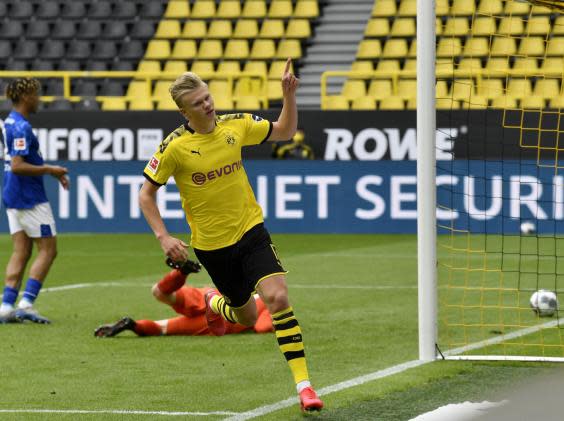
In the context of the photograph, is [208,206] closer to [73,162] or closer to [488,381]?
[488,381]

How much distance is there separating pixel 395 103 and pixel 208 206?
17.0 meters

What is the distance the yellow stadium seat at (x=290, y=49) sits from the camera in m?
26.2

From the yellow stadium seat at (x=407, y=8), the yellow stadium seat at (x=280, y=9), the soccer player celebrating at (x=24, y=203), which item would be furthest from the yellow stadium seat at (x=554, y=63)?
the soccer player celebrating at (x=24, y=203)

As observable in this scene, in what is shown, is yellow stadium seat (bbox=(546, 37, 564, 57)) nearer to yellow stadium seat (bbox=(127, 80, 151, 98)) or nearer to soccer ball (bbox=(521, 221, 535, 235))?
soccer ball (bbox=(521, 221, 535, 235))

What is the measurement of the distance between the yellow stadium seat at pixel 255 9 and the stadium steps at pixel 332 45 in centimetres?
131

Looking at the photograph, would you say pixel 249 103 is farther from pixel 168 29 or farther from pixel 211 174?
pixel 211 174

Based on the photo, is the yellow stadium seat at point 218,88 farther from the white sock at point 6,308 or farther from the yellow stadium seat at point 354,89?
the white sock at point 6,308

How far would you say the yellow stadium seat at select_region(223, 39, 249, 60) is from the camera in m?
26.5

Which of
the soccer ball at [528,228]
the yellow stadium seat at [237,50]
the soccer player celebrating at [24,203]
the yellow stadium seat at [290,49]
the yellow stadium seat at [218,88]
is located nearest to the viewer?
the soccer player celebrating at [24,203]

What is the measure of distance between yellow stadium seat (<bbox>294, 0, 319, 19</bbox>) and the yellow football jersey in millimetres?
21021

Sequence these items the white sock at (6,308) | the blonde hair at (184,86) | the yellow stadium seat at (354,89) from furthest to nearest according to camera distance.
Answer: the yellow stadium seat at (354,89), the white sock at (6,308), the blonde hair at (184,86)

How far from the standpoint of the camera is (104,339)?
28.5 feet

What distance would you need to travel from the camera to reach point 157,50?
2709 centimetres

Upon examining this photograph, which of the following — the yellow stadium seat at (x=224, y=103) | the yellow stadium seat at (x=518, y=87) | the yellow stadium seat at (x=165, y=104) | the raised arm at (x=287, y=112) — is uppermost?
the raised arm at (x=287, y=112)
